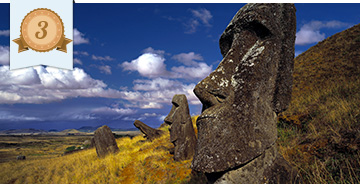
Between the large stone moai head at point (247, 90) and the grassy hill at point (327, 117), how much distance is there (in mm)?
1791

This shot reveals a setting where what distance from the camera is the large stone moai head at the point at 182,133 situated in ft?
27.4

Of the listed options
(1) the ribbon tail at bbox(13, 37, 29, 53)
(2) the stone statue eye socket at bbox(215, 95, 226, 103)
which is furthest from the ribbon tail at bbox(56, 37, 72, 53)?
(2) the stone statue eye socket at bbox(215, 95, 226, 103)

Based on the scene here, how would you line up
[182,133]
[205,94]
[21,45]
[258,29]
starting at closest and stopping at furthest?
[205,94] → [258,29] → [21,45] → [182,133]

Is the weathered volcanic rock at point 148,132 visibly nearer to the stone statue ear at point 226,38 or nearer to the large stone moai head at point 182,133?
the large stone moai head at point 182,133

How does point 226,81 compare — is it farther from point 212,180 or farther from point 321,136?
point 321,136

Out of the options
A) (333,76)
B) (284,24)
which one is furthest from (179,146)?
(333,76)

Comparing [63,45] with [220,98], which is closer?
[220,98]

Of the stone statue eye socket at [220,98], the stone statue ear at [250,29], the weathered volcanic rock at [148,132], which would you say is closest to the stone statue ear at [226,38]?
the stone statue ear at [250,29]

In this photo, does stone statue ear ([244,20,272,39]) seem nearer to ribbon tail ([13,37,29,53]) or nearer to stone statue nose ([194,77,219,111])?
stone statue nose ([194,77,219,111])

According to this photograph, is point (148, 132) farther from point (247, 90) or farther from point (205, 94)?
point (247, 90)

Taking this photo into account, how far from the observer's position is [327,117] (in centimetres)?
713

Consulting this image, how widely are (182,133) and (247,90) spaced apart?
5.90 m

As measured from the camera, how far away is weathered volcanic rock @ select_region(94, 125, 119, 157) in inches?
504

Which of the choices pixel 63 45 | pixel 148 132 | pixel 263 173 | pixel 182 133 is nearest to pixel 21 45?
pixel 63 45
